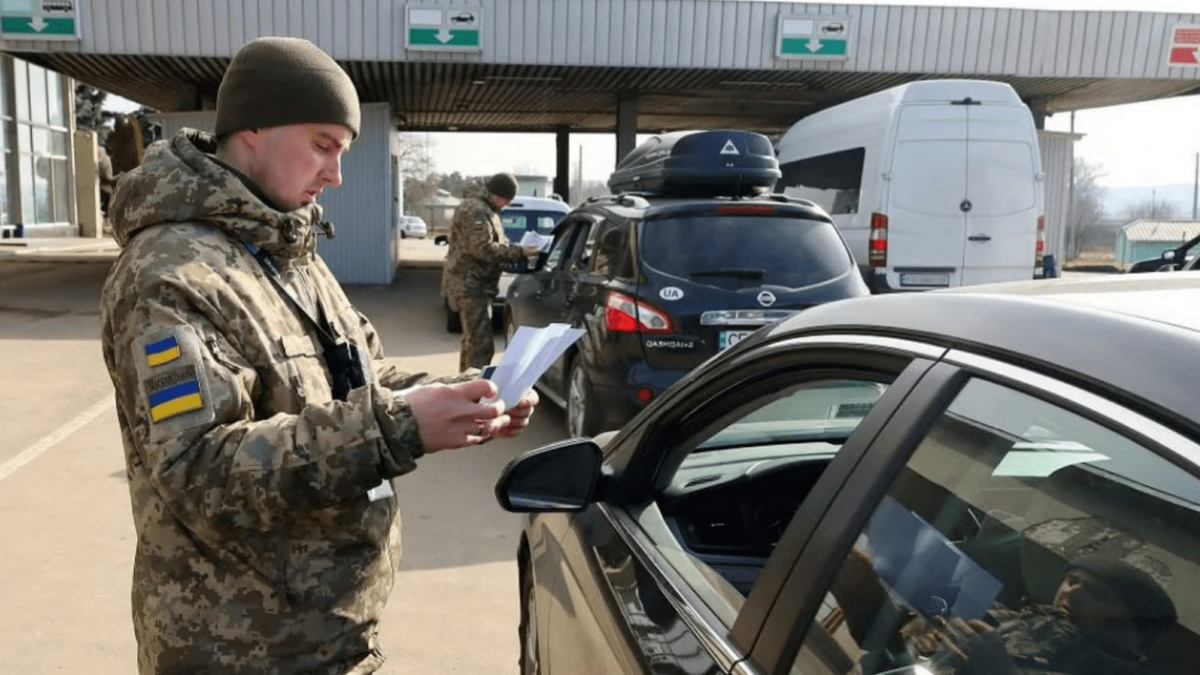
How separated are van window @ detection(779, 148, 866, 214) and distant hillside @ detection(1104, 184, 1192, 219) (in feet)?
171

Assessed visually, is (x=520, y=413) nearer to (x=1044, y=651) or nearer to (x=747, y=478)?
(x=747, y=478)

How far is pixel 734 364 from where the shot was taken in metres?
1.72

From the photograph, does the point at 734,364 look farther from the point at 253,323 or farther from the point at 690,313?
the point at 690,313

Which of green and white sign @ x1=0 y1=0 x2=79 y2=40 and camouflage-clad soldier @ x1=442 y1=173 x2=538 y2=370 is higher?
green and white sign @ x1=0 y1=0 x2=79 y2=40

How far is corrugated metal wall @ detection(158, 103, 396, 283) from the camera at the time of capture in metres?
15.4

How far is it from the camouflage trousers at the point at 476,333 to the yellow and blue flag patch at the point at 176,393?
550 centimetres

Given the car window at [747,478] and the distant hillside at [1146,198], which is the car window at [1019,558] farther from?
the distant hillside at [1146,198]

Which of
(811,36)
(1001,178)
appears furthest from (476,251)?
(811,36)

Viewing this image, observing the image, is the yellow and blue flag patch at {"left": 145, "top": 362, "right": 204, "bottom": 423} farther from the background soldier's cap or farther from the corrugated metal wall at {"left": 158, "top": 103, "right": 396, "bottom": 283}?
the corrugated metal wall at {"left": 158, "top": 103, "right": 396, "bottom": 283}

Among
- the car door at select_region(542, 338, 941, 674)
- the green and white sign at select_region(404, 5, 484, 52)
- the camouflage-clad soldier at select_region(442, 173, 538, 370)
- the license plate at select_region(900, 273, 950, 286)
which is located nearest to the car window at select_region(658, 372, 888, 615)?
the car door at select_region(542, 338, 941, 674)

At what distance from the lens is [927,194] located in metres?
9.97

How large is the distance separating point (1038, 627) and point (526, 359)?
3.14ft

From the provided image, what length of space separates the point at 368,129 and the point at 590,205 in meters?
10.5

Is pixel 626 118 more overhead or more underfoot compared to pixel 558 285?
more overhead
